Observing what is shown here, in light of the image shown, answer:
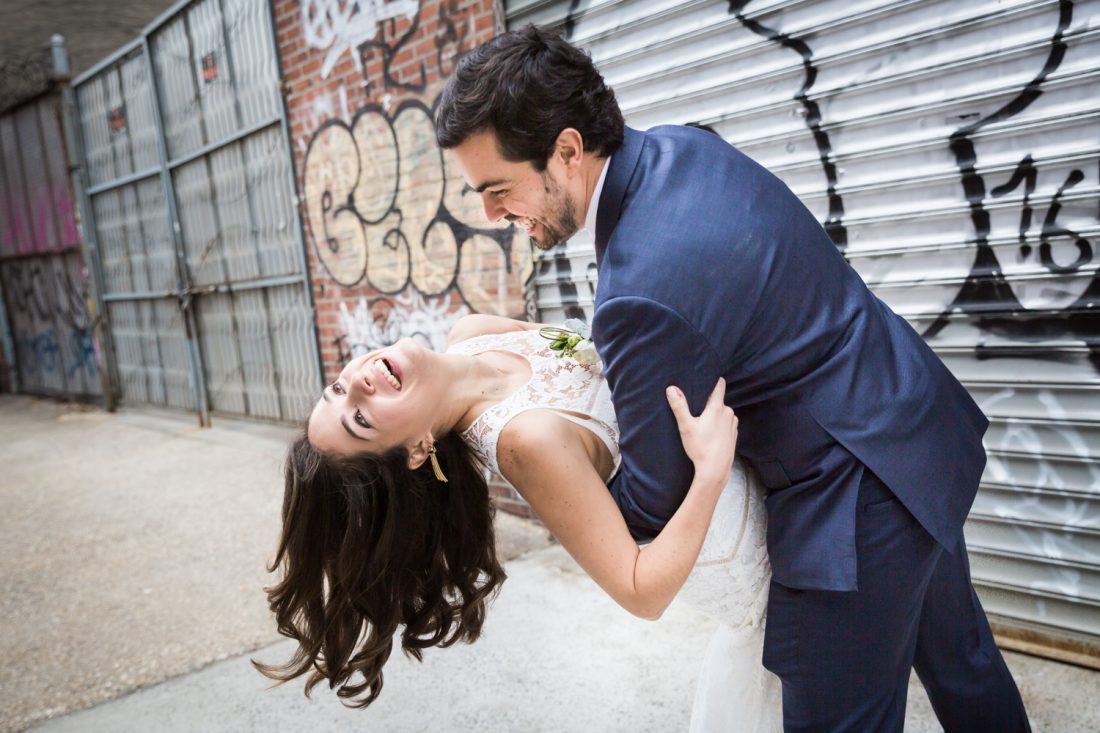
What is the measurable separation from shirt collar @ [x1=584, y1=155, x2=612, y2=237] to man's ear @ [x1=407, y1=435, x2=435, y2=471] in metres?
0.76

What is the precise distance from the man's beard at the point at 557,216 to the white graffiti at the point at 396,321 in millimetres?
3015

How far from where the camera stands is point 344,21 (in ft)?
17.2

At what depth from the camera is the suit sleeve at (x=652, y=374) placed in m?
1.35

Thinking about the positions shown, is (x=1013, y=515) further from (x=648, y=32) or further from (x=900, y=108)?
(x=648, y=32)

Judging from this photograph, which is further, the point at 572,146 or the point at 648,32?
the point at 648,32

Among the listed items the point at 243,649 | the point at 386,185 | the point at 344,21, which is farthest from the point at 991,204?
the point at 344,21

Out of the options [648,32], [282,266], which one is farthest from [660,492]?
[282,266]

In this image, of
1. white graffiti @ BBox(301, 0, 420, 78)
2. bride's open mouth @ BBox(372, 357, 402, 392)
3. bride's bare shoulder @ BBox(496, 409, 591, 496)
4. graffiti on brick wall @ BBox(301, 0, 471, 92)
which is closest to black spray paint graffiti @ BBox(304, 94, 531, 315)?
graffiti on brick wall @ BBox(301, 0, 471, 92)

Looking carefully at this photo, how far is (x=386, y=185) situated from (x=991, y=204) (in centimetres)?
371

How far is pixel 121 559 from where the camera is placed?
15.4 feet

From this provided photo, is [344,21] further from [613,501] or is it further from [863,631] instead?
[863,631]

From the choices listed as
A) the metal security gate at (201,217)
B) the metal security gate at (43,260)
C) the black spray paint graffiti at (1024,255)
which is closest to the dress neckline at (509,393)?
the black spray paint graffiti at (1024,255)

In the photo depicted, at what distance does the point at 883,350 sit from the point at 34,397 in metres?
13.8

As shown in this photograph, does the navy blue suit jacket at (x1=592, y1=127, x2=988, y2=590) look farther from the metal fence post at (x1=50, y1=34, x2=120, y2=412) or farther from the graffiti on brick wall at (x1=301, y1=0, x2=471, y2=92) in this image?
the metal fence post at (x1=50, y1=34, x2=120, y2=412)
